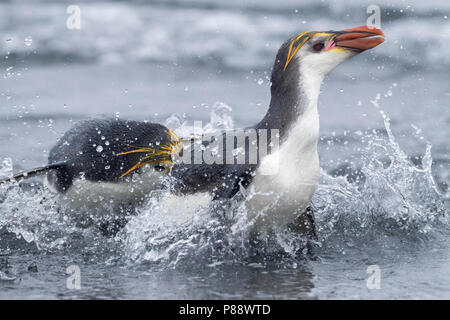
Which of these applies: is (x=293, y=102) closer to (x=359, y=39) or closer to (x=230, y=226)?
(x=359, y=39)

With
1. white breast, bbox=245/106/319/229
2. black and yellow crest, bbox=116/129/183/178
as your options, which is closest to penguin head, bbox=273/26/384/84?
white breast, bbox=245/106/319/229

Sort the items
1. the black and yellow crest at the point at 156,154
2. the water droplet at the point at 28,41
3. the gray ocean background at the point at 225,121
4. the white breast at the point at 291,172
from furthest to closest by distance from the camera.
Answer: the water droplet at the point at 28,41 < the black and yellow crest at the point at 156,154 < the white breast at the point at 291,172 < the gray ocean background at the point at 225,121

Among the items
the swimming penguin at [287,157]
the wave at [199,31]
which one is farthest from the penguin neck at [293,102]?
the wave at [199,31]

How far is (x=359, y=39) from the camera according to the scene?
12.5ft

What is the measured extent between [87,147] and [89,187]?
0.87 feet

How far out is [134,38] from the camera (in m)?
9.88

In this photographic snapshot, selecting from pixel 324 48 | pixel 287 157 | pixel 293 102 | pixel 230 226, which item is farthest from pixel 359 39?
pixel 230 226

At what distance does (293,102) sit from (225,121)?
2.12m

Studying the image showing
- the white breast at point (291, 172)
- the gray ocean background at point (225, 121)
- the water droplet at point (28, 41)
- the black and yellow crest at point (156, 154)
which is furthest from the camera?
the water droplet at point (28, 41)

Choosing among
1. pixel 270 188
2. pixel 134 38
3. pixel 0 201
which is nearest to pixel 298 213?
pixel 270 188

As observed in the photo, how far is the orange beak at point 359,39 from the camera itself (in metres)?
3.78

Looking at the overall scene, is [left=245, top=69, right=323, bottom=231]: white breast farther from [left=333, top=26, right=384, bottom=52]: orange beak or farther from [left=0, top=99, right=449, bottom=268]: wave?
[left=333, top=26, right=384, bottom=52]: orange beak

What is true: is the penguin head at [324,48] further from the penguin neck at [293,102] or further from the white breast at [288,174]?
the white breast at [288,174]
